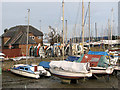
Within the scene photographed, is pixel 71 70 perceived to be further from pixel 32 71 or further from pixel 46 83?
pixel 32 71

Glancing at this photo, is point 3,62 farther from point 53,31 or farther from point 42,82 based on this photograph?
point 53,31

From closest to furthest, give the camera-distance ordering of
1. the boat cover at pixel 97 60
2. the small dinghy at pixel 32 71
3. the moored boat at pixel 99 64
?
the moored boat at pixel 99 64 → the small dinghy at pixel 32 71 → the boat cover at pixel 97 60

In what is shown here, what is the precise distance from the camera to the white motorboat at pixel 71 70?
1664cm

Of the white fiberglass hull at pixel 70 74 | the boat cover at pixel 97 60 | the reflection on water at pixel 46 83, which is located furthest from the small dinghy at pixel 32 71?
the boat cover at pixel 97 60

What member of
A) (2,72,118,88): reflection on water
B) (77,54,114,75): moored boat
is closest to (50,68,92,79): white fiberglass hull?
(2,72,118,88): reflection on water

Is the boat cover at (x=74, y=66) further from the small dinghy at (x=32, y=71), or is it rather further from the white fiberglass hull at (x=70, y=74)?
the small dinghy at (x=32, y=71)

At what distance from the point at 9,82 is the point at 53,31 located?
156ft

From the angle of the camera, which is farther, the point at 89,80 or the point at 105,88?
the point at 89,80

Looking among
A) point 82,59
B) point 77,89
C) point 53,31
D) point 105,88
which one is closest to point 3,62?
point 82,59

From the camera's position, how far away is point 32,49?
→ 3762 centimetres

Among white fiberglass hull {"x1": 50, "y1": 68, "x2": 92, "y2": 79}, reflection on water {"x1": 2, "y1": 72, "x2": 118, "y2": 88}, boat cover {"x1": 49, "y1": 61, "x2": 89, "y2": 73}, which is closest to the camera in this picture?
white fiberglass hull {"x1": 50, "y1": 68, "x2": 92, "y2": 79}

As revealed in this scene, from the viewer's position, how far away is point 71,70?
56.6 feet

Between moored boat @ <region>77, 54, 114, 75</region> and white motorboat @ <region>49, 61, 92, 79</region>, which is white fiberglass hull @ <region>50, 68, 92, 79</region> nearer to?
white motorboat @ <region>49, 61, 92, 79</region>

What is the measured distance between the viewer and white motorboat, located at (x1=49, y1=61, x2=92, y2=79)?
16.6 metres
